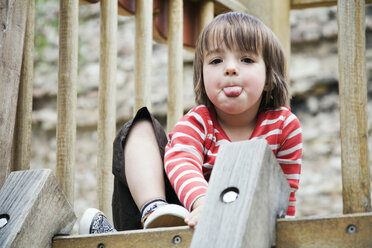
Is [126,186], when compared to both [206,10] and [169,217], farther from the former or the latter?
[206,10]

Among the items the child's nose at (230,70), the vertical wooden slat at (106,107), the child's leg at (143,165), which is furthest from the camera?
the vertical wooden slat at (106,107)

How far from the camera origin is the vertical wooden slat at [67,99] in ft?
4.27

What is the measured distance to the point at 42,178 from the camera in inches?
38.5

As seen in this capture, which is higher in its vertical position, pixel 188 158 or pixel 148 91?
pixel 148 91

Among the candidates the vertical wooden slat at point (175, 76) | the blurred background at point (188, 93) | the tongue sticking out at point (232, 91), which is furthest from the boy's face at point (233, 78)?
the blurred background at point (188, 93)

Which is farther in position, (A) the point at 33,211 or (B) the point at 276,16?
(B) the point at 276,16

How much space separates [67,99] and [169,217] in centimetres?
47

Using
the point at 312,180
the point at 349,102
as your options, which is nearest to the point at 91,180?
the point at 312,180

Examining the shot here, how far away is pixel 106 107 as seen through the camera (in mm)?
1483

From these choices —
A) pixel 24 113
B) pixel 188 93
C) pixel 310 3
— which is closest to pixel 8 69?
pixel 24 113

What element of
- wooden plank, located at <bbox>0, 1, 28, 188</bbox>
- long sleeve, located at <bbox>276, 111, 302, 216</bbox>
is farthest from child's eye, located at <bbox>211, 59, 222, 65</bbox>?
wooden plank, located at <bbox>0, 1, 28, 188</bbox>

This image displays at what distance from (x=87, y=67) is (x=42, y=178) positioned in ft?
17.3

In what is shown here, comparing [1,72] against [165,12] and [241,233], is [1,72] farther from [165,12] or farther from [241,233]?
[165,12]

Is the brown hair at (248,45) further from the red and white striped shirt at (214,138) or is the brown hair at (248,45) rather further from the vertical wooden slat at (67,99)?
the vertical wooden slat at (67,99)
